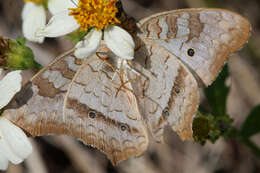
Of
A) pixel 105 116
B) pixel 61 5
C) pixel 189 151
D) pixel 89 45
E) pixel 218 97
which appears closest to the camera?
pixel 89 45

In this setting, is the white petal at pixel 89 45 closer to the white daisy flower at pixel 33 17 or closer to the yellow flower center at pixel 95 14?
the yellow flower center at pixel 95 14

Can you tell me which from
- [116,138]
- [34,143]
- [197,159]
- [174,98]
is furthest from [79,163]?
[174,98]

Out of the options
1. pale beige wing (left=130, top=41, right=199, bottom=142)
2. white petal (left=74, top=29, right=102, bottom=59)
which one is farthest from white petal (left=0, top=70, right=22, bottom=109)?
pale beige wing (left=130, top=41, right=199, bottom=142)

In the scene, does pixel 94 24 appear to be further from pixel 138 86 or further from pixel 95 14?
pixel 138 86

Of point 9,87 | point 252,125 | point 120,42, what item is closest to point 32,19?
point 9,87

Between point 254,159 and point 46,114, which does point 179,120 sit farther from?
point 254,159

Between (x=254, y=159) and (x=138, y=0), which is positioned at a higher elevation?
(x=138, y=0)

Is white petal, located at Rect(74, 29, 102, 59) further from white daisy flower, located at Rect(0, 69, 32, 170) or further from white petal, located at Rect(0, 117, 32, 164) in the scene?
white petal, located at Rect(0, 117, 32, 164)
